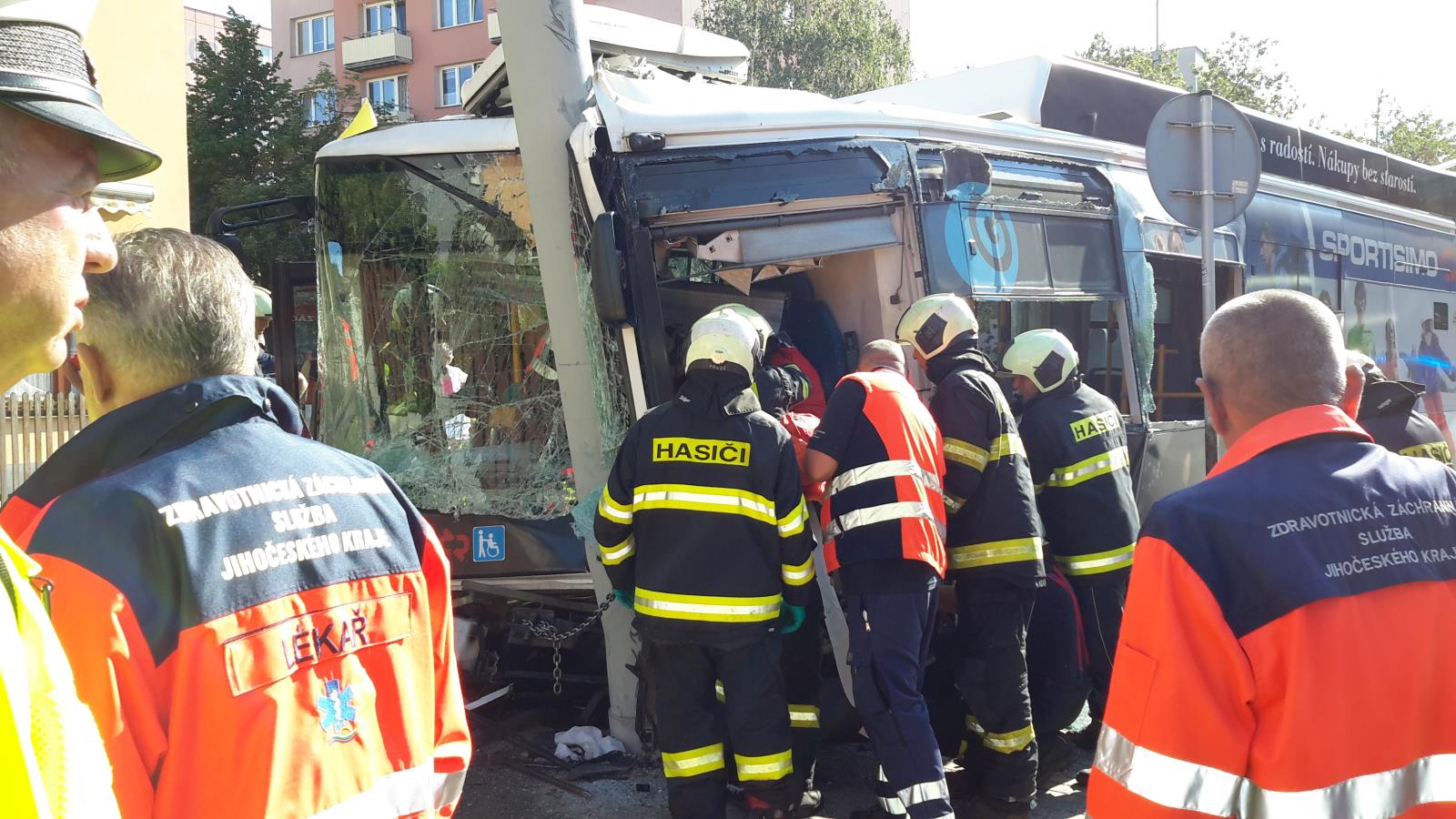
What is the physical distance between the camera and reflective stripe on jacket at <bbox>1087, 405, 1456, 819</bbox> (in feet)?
5.63

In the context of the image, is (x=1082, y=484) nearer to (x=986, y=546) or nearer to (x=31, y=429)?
(x=986, y=546)

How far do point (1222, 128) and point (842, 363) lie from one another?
82.7 inches

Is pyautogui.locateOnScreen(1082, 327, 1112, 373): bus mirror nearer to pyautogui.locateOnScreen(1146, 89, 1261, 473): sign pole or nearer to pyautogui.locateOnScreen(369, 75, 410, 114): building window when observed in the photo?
pyautogui.locateOnScreen(1146, 89, 1261, 473): sign pole

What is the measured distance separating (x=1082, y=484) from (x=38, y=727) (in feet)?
14.1

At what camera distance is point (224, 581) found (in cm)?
145

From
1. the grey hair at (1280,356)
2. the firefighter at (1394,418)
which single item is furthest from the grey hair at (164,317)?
the firefighter at (1394,418)

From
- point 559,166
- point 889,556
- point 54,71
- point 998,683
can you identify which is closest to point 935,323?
point 889,556

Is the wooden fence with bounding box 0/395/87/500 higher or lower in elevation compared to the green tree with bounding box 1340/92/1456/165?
lower

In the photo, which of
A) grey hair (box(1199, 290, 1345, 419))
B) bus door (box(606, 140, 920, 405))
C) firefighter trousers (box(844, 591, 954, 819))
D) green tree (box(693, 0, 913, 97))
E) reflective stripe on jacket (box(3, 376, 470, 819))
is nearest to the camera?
reflective stripe on jacket (box(3, 376, 470, 819))

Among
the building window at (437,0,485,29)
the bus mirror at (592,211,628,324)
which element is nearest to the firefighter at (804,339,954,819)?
the bus mirror at (592,211,628,324)

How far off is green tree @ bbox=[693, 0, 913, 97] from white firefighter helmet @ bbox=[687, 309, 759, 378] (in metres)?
27.7

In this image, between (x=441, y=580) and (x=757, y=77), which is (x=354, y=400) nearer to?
(x=441, y=580)

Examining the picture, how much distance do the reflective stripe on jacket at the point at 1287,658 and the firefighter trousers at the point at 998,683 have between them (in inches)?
95.1

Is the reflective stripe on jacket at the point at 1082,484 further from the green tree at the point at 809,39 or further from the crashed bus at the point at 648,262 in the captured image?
the green tree at the point at 809,39
